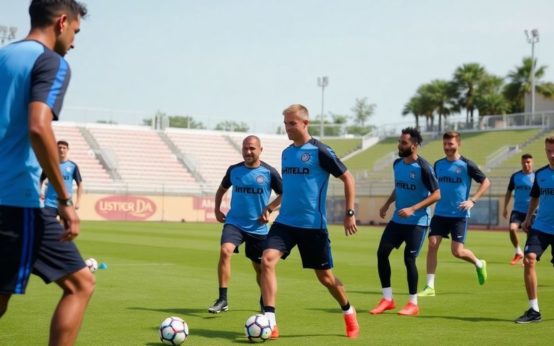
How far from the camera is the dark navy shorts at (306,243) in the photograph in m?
8.80

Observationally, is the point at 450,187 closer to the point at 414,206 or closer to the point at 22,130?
the point at 414,206

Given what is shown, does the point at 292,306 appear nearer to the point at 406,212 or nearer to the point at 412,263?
the point at 412,263

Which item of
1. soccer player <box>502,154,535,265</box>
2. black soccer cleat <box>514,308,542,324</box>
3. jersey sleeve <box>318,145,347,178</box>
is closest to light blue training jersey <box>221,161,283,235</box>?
jersey sleeve <box>318,145,347,178</box>

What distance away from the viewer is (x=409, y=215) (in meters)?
10.9

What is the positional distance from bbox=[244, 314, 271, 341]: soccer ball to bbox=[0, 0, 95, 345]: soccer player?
322cm

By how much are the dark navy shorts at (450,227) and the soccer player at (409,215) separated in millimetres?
1914

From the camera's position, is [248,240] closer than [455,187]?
Yes

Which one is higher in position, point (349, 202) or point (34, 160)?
point (34, 160)

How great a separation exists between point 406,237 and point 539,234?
181cm

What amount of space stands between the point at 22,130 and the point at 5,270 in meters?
0.85

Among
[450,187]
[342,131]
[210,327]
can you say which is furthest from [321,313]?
[342,131]

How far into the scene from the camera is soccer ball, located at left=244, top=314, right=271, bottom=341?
326 inches

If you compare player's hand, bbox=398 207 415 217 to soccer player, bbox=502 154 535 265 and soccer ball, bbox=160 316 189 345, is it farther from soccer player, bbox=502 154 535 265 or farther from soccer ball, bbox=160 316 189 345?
soccer player, bbox=502 154 535 265

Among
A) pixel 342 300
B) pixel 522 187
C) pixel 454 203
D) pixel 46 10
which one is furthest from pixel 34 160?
pixel 522 187
